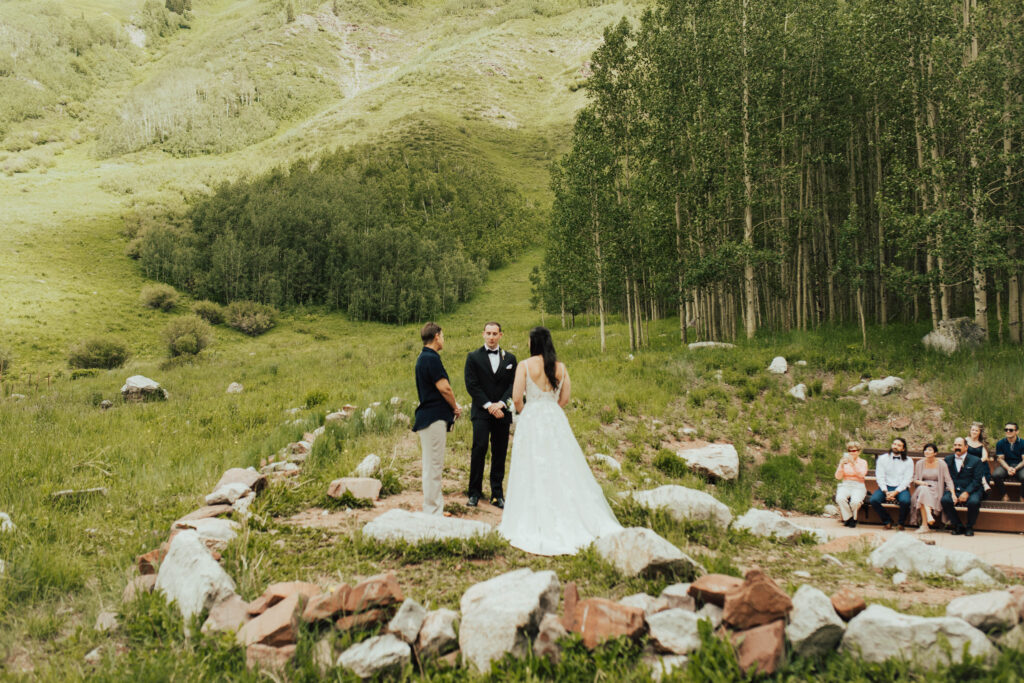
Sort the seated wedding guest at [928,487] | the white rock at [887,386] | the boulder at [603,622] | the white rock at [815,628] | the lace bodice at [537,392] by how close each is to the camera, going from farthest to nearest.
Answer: the white rock at [887,386] < the seated wedding guest at [928,487] < the lace bodice at [537,392] < the boulder at [603,622] < the white rock at [815,628]

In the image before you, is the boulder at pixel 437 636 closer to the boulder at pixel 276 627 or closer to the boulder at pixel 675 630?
the boulder at pixel 276 627

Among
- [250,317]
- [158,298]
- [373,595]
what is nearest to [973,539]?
[373,595]

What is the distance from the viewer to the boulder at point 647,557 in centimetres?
473

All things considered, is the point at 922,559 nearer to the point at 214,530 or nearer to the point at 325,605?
the point at 325,605

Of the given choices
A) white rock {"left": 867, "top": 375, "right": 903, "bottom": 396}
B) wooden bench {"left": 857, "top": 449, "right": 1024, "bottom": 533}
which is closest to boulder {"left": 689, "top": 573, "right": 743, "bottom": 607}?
wooden bench {"left": 857, "top": 449, "right": 1024, "bottom": 533}

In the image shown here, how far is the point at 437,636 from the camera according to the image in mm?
3887

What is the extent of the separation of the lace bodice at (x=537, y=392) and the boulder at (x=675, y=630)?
3303 mm

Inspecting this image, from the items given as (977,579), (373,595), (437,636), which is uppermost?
(373,595)

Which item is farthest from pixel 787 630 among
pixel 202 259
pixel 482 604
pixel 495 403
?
pixel 202 259

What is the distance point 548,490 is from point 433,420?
5.91 feet


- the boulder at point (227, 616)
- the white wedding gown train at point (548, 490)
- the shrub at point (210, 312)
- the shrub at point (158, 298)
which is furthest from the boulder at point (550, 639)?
the shrub at point (158, 298)

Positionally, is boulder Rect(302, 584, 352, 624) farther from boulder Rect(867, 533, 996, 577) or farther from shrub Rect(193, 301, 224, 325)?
shrub Rect(193, 301, 224, 325)

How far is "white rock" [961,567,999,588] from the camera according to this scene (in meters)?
5.09

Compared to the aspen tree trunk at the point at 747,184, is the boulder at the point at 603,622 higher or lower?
lower
